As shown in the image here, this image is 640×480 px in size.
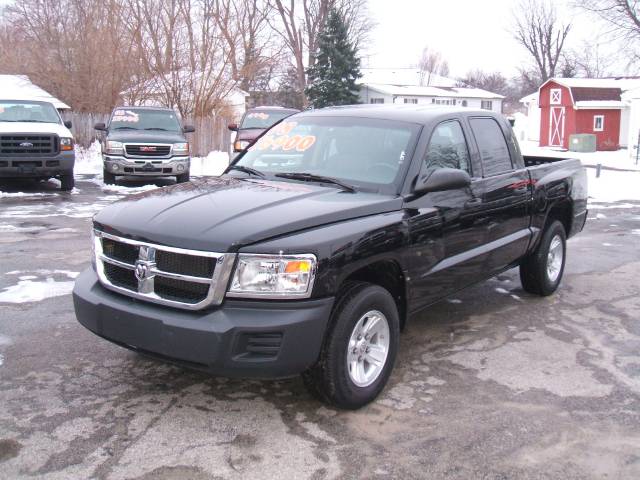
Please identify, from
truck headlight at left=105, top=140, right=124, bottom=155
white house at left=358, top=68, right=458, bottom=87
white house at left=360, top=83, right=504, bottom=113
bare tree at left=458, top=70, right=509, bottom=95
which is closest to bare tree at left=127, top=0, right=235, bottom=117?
truck headlight at left=105, top=140, right=124, bottom=155

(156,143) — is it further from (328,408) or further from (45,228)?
(328,408)

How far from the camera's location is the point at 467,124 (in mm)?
5258

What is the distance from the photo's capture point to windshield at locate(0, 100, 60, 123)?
1412 centimetres

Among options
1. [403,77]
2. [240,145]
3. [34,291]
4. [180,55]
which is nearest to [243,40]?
[180,55]

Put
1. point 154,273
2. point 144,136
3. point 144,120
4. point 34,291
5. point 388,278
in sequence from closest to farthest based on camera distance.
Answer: point 154,273 < point 388,278 < point 34,291 < point 144,136 < point 144,120

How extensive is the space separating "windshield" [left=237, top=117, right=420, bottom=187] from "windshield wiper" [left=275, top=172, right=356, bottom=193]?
0.17ft

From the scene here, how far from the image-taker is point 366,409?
3920 mm

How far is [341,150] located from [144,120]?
12.5 metres

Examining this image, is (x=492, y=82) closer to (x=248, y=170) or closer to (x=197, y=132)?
(x=197, y=132)

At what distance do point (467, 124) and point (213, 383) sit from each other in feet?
9.31

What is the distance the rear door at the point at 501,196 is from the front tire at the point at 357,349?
5.04ft

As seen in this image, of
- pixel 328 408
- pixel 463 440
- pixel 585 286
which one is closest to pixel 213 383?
Answer: pixel 328 408

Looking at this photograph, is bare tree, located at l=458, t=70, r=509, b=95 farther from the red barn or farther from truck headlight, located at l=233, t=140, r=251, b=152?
truck headlight, located at l=233, t=140, r=251, b=152

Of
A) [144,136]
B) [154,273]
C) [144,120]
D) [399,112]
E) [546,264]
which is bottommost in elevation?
[546,264]
